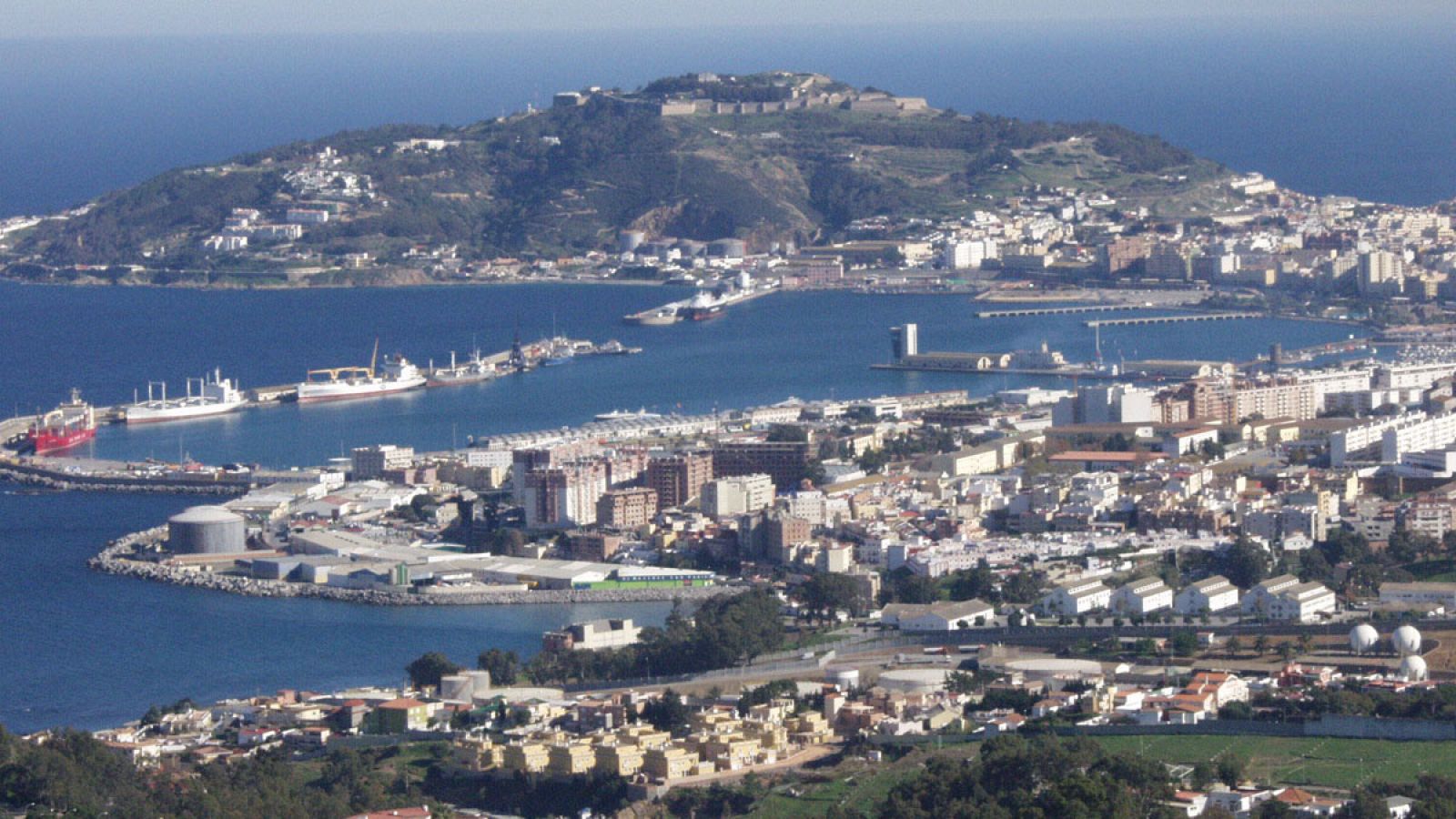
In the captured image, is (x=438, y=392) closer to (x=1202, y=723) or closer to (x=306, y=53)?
(x=1202, y=723)

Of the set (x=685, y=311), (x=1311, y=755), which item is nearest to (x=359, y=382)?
(x=685, y=311)

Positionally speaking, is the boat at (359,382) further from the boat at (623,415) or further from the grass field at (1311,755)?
the grass field at (1311,755)

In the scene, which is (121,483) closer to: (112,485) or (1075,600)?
(112,485)

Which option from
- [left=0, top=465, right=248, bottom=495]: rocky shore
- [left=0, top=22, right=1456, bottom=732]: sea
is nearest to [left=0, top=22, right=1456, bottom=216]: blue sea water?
[left=0, top=22, right=1456, bottom=732]: sea

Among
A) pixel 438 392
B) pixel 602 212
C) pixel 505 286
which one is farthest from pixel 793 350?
pixel 602 212

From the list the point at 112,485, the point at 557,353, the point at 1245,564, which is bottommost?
the point at 112,485

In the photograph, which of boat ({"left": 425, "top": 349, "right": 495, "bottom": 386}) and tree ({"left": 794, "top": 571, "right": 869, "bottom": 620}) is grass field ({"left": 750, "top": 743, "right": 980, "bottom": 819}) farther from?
boat ({"left": 425, "top": 349, "right": 495, "bottom": 386})

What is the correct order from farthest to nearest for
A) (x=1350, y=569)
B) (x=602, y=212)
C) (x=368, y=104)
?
(x=368, y=104) → (x=602, y=212) → (x=1350, y=569)
